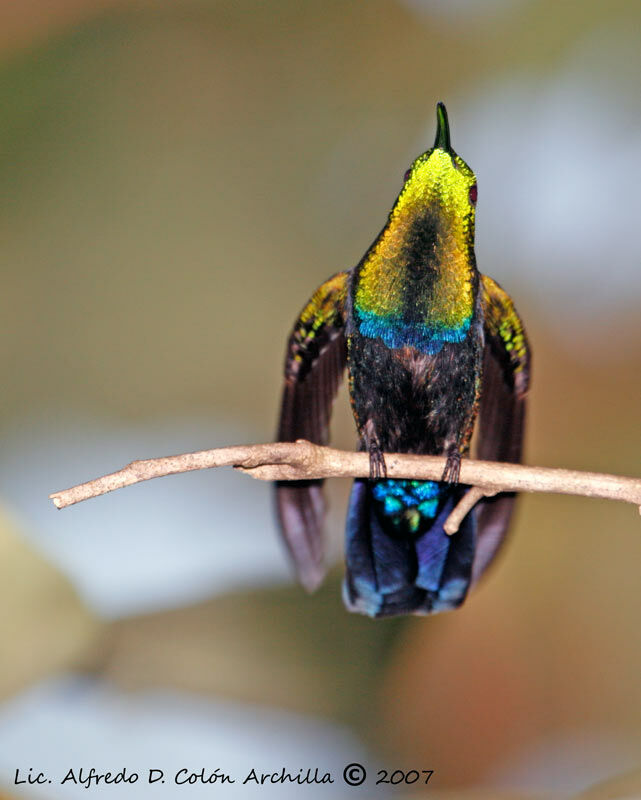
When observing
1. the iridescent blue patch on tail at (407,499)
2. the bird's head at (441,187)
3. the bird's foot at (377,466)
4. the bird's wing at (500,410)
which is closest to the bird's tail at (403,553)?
the iridescent blue patch on tail at (407,499)

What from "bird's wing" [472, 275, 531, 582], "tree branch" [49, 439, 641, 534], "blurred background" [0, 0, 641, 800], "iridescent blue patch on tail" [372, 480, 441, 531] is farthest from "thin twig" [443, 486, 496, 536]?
"blurred background" [0, 0, 641, 800]

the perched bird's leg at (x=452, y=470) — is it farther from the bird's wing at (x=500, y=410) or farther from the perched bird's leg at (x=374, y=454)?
the bird's wing at (x=500, y=410)

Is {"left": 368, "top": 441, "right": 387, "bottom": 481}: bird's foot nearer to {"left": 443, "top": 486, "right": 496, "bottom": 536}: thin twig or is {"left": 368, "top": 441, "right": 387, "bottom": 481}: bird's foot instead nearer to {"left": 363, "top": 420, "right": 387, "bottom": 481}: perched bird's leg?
{"left": 363, "top": 420, "right": 387, "bottom": 481}: perched bird's leg

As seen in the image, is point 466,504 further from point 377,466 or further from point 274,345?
point 274,345

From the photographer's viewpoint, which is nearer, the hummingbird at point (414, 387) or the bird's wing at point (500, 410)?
the hummingbird at point (414, 387)

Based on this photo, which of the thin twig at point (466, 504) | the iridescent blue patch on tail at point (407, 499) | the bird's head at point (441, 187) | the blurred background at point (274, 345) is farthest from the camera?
Answer: the blurred background at point (274, 345)

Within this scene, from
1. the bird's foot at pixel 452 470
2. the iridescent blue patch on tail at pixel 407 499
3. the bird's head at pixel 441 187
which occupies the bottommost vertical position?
the iridescent blue patch on tail at pixel 407 499

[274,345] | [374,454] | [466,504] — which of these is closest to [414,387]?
[374,454]
